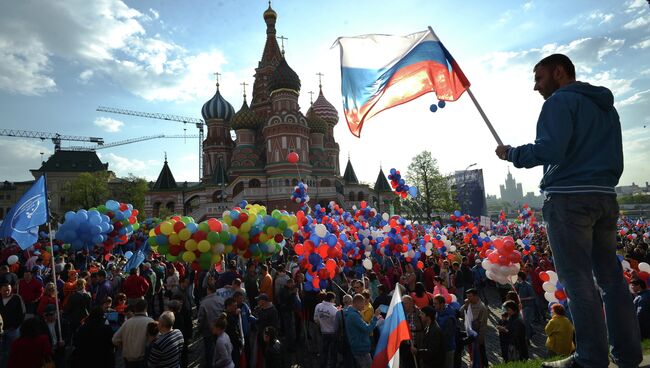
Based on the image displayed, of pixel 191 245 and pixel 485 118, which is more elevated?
pixel 485 118

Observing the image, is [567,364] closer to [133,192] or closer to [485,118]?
[485,118]

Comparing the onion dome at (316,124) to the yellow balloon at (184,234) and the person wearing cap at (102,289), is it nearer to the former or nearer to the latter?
the yellow balloon at (184,234)

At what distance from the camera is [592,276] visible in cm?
251

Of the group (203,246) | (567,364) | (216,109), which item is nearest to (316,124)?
(216,109)

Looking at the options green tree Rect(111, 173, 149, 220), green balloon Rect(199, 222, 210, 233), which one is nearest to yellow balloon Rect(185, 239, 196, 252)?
green balloon Rect(199, 222, 210, 233)

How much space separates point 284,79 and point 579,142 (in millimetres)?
43417

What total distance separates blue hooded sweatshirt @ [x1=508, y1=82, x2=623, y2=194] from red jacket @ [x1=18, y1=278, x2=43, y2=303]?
1073cm

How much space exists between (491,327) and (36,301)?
11998mm

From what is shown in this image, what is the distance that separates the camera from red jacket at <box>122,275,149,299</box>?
894 centimetres

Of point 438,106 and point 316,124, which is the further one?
point 316,124

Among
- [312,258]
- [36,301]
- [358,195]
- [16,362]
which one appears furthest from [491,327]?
[358,195]

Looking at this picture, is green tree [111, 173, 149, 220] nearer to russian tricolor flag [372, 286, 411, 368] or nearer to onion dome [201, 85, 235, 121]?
onion dome [201, 85, 235, 121]

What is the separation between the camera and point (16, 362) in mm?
5098

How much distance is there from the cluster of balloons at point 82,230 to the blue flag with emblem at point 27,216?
6.09m
